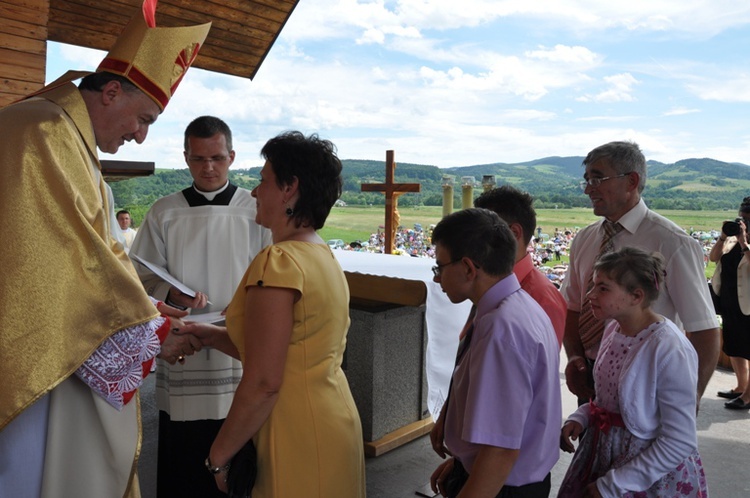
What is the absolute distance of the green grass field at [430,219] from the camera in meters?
4.92

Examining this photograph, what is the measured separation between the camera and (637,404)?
1.72 m

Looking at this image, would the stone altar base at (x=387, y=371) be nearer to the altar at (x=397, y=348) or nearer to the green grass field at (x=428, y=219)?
the altar at (x=397, y=348)

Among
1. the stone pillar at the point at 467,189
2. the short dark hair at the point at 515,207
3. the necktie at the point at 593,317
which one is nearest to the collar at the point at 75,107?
the short dark hair at the point at 515,207

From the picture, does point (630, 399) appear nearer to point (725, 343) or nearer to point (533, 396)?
point (533, 396)

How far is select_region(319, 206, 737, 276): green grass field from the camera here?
4922mm

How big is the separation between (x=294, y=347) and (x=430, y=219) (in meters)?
6.08

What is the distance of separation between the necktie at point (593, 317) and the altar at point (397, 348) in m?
0.86

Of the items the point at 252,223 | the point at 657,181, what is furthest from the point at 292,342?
the point at 657,181

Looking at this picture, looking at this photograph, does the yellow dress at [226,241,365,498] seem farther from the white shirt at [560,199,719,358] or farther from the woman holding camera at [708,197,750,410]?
the woman holding camera at [708,197,750,410]

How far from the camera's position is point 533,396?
1385 mm

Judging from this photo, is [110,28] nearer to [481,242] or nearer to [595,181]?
[595,181]

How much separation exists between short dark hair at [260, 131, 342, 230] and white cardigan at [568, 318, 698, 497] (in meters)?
1.00

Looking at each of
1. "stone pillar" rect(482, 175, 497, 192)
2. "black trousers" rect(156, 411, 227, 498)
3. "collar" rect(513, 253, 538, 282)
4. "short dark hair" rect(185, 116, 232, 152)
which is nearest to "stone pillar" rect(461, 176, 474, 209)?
"stone pillar" rect(482, 175, 497, 192)

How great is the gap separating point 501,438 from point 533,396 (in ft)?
0.50
